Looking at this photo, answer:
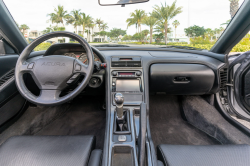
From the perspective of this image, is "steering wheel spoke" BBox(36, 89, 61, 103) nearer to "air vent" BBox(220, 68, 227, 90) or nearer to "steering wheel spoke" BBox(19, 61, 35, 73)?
"steering wheel spoke" BBox(19, 61, 35, 73)

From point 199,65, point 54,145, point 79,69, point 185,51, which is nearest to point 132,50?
point 185,51

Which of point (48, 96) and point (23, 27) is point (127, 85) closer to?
point (48, 96)

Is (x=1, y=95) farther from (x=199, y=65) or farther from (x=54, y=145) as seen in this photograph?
(x=199, y=65)

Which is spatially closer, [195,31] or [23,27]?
[23,27]

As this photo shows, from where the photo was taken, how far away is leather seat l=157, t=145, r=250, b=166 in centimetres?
117

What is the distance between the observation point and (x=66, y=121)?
2611 millimetres

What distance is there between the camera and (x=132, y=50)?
7.82 ft

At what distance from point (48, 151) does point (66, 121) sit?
1412 millimetres

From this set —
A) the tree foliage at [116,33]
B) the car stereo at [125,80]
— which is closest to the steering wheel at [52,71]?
the car stereo at [125,80]

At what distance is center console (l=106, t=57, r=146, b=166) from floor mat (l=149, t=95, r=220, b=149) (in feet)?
2.29

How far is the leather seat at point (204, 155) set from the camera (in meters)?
1.17

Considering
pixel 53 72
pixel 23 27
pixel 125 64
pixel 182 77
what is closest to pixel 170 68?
pixel 182 77

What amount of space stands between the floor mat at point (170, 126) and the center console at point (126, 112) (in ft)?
2.29

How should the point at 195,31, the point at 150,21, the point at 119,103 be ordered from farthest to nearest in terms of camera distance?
the point at 150,21
the point at 195,31
the point at 119,103
